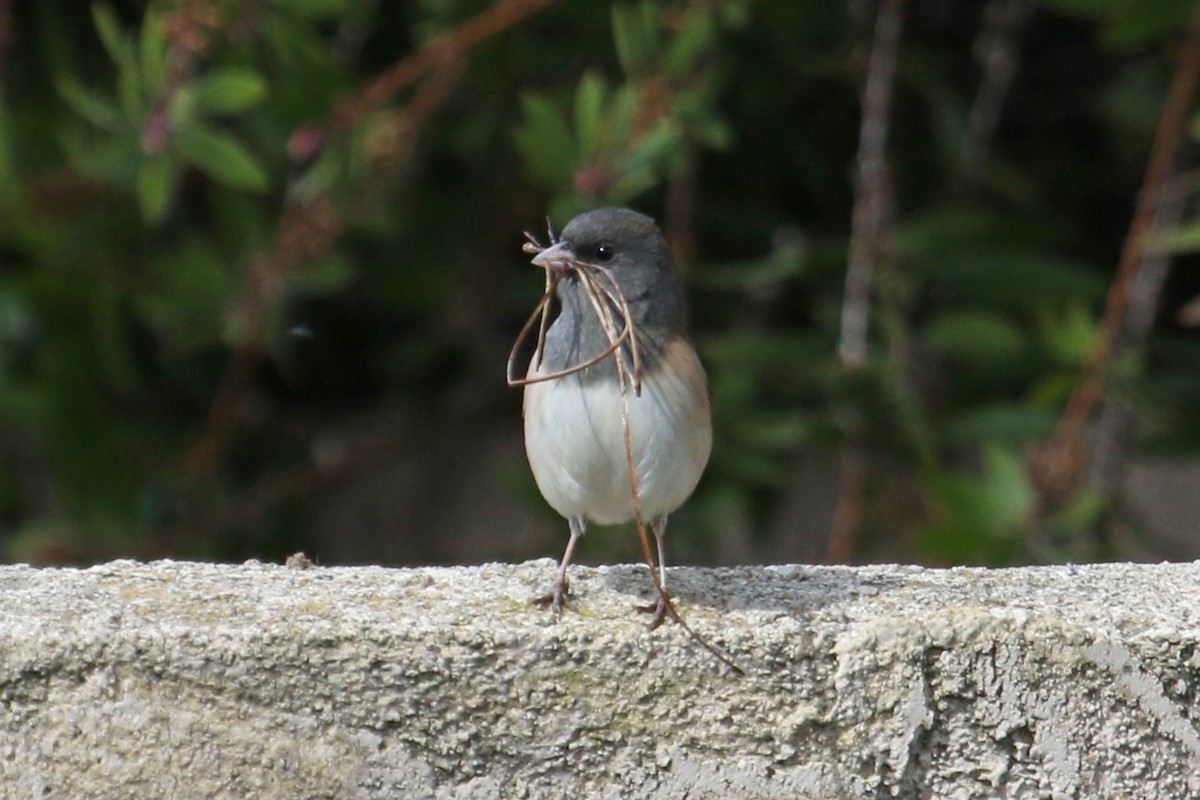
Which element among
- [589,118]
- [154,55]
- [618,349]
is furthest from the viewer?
[589,118]

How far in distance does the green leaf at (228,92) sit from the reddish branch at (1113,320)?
5.35 ft

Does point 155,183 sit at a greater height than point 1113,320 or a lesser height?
lesser

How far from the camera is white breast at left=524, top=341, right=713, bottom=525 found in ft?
6.32

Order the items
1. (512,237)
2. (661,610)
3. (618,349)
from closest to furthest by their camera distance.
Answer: (661,610) → (618,349) → (512,237)

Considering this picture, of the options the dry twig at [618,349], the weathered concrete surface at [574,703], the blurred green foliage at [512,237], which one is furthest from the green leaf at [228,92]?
the weathered concrete surface at [574,703]

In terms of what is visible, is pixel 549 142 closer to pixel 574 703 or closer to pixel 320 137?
pixel 320 137

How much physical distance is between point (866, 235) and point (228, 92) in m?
1.30

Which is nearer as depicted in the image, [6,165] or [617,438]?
[617,438]

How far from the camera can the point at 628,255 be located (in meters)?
2.04

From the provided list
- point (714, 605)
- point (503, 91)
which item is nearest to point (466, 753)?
point (714, 605)

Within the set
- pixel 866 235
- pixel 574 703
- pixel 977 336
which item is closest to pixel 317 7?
pixel 866 235

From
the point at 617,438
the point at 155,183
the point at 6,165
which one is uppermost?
the point at 6,165

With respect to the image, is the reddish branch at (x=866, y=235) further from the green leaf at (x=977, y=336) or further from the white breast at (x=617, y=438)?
the white breast at (x=617, y=438)

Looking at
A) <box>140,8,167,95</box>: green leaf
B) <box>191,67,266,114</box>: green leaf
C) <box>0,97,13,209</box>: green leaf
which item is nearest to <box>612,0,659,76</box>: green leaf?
<box>191,67,266,114</box>: green leaf
